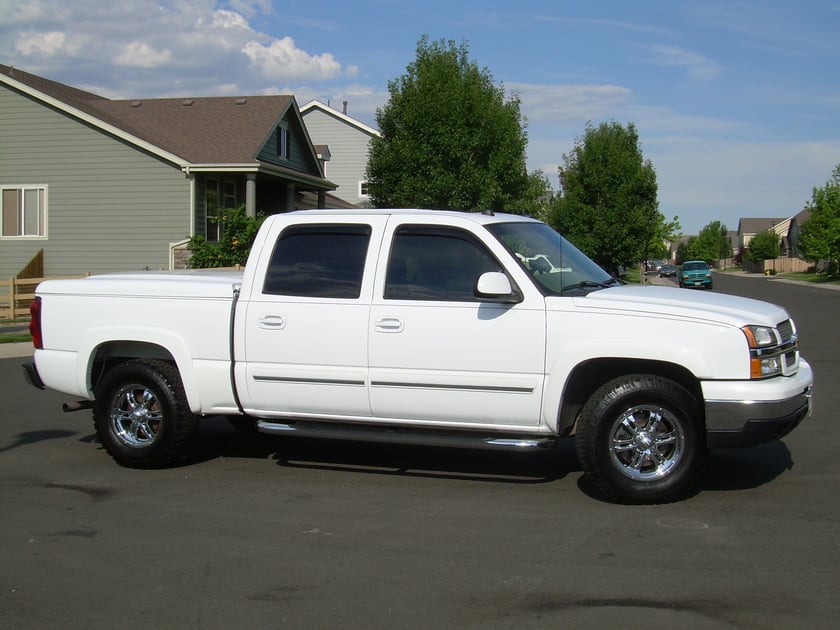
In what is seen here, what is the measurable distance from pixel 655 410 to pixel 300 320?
2.64m

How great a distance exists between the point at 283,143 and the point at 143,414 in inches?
941

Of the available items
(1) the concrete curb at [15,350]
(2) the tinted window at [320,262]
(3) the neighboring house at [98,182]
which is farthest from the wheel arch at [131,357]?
(3) the neighboring house at [98,182]

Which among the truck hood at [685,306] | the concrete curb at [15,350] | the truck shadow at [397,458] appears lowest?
the concrete curb at [15,350]

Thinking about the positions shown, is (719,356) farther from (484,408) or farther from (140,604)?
(140,604)

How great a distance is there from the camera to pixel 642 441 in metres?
6.19

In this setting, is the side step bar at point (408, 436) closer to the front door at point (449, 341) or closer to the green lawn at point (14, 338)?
the front door at point (449, 341)

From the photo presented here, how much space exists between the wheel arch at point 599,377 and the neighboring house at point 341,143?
138 ft

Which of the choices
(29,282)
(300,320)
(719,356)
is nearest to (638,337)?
(719,356)

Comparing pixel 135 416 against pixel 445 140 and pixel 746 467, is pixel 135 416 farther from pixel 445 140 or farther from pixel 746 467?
pixel 445 140

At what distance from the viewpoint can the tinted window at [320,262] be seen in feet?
22.5

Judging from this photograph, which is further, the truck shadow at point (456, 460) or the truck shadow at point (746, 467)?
the truck shadow at point (456, 460)

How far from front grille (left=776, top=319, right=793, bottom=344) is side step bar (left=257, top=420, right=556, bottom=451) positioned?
1719mm

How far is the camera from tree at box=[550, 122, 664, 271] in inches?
1540

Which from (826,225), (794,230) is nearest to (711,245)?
(794,230)
